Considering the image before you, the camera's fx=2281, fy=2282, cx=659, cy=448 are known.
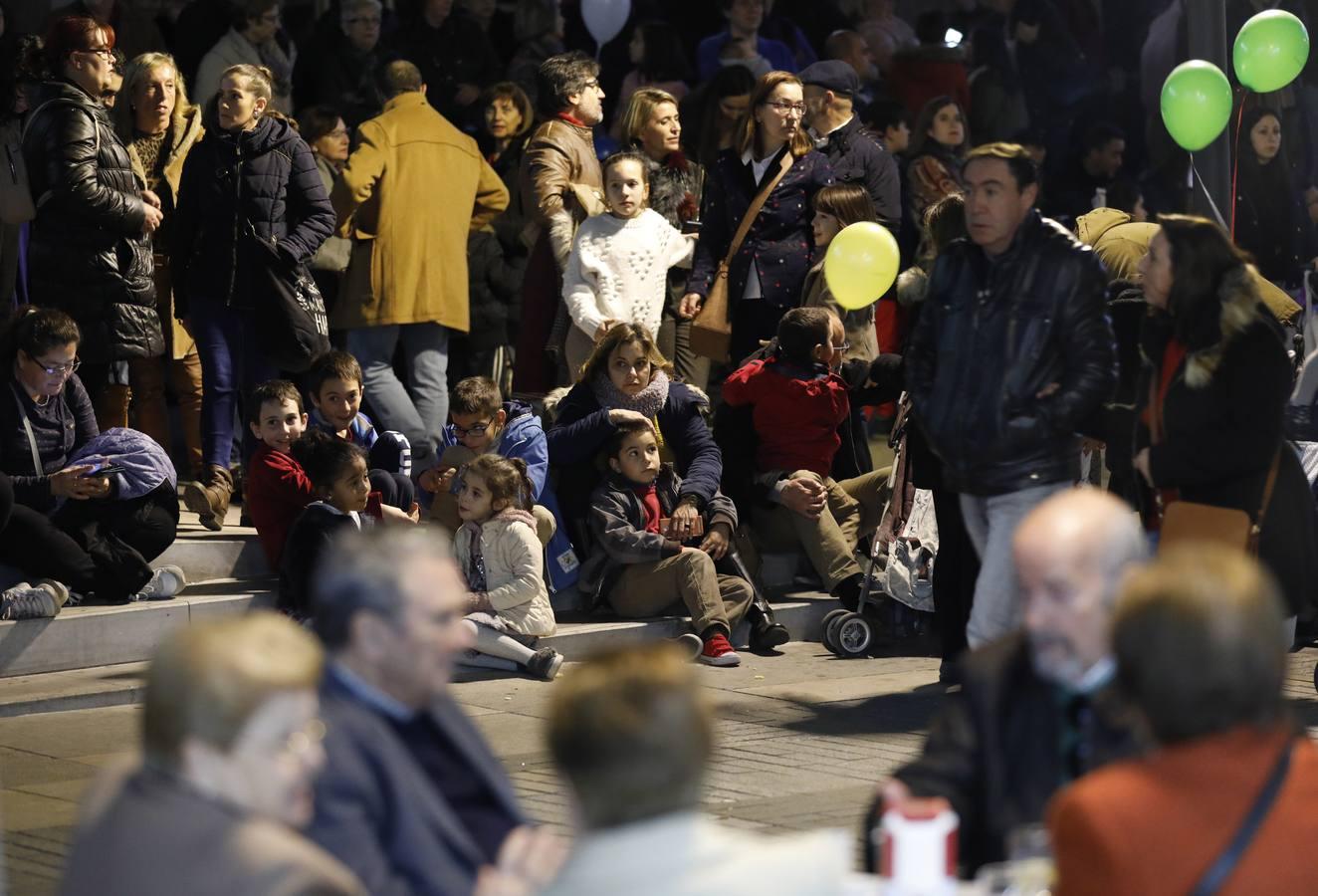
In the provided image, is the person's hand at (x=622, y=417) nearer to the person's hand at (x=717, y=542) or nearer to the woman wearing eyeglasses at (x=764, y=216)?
the person's hand at (x=717, y=542)

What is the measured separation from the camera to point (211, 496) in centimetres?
1058

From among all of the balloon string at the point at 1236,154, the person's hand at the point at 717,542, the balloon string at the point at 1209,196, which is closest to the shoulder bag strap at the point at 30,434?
the person's hand at the point at 717,542

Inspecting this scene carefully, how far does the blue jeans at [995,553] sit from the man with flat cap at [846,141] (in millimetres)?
4152

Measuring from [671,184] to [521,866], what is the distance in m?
8.40

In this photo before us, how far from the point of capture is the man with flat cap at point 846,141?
12.0m

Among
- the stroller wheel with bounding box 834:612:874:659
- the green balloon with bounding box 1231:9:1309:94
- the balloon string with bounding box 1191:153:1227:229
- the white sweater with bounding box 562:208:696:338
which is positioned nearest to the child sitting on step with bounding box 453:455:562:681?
the stroller wheel with bounding box 834:612:874:659

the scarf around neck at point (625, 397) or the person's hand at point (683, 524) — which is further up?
the scarf around neck at point (625, 397)

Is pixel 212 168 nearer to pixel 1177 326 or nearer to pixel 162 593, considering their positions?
pixel 162 593

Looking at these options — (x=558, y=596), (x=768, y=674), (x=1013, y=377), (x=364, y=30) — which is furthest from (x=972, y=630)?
(x=364, y=30)

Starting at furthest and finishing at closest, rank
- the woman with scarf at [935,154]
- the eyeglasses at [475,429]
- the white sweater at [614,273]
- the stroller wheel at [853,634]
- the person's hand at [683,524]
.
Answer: the woman with scarf at [935,154]
the white sweater at [614,273]
the eyeglasses at [475,429]
the person's hand at [683,524]
the stroller wheel at [853,634]

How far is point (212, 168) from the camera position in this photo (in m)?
10.8

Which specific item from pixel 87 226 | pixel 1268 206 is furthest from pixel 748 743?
pixel 1268 206

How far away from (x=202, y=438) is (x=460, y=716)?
6677 millimetres

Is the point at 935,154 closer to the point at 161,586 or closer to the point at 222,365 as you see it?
the point at 222,365
